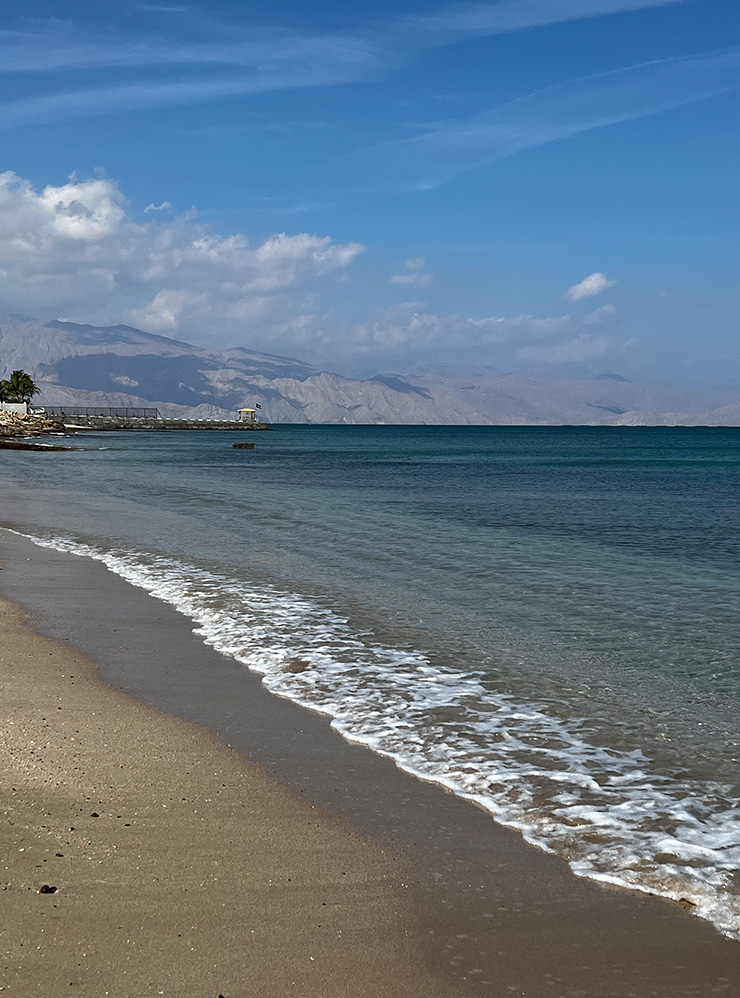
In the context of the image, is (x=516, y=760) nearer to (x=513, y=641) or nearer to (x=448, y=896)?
(x=448, y=896)

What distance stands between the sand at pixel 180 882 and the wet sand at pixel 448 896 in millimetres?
31

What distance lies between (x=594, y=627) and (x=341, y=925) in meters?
7.69

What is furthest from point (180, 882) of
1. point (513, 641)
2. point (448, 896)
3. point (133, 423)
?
point (133, 423)

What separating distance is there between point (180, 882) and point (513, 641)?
6.50 meters

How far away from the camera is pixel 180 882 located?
176 inches

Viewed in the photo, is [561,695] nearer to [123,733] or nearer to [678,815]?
[678,815]

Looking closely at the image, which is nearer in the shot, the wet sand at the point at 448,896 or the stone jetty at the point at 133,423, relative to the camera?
the wet sand at the point at 448,896

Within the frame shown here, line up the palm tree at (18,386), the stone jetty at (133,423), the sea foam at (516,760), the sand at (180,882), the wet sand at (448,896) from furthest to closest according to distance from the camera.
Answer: the stone jetty at (133,423) → the palm tree at (18,386) → the sea foam at (516,760) → the wet sand at (448,896) → the sand at (180,882)

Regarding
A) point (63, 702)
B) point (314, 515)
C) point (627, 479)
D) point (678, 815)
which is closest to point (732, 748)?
point (678, 815)

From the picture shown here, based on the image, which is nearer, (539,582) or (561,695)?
(561,695)

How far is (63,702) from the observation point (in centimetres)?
752

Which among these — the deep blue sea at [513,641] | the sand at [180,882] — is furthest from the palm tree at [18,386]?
the sand at [180,882]

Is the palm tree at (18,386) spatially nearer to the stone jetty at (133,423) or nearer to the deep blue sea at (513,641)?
the stone jetty at (133,423)

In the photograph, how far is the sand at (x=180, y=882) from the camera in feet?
12.3
